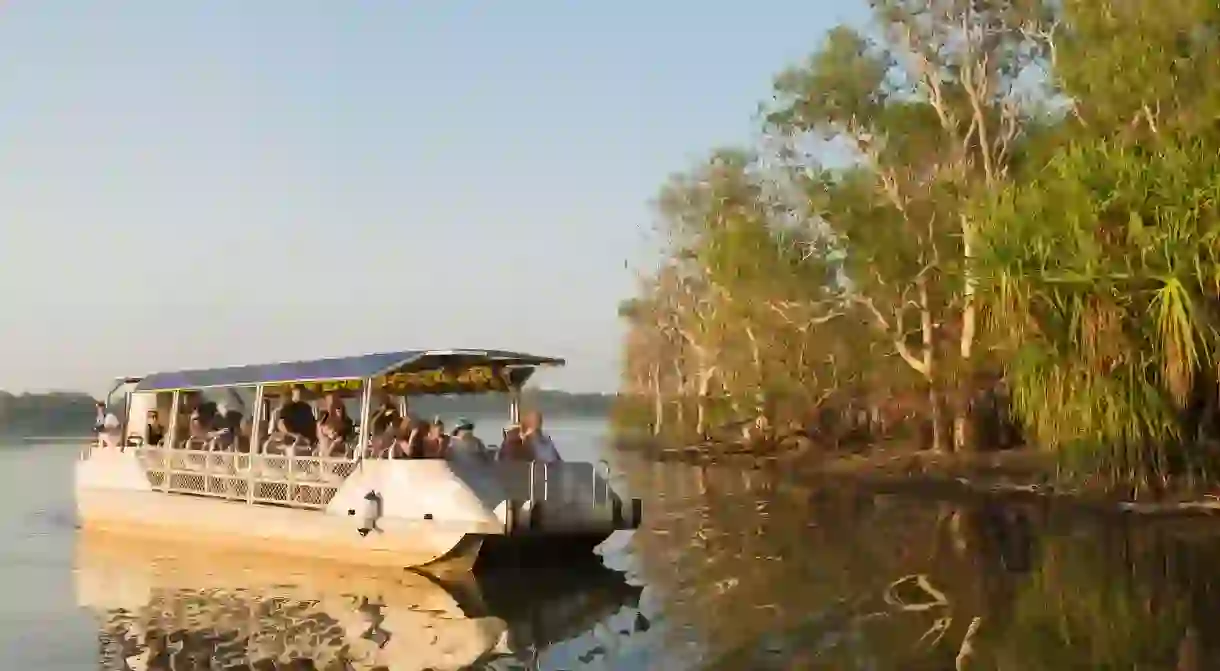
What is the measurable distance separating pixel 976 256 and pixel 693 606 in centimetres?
1384

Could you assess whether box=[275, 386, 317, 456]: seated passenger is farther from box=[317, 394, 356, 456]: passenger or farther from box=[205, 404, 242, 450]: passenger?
box=[205, 404, 242, 450]: passenger

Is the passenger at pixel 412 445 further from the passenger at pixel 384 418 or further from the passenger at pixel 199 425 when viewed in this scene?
the passenger at pixel 199 425

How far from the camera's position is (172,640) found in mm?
12875

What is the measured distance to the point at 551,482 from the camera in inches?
661

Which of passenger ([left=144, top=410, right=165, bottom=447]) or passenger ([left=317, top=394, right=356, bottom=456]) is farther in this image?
passenger ([left=144, top=410, right=165, bottom=447])

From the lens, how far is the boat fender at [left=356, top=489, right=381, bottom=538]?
17234 mm

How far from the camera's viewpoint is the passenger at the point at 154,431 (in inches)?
920

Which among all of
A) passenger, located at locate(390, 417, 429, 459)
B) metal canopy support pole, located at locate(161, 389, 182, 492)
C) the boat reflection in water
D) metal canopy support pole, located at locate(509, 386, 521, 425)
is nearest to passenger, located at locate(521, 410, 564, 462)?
passenger, located at locate(390, 417, 429, 459)

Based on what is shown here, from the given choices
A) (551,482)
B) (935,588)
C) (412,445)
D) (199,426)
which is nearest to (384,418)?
(412,445)

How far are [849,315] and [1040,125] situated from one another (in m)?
10.7

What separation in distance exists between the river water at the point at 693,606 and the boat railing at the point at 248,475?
110 centimetres

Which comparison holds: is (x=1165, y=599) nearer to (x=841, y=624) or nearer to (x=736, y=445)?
(x=841, y=624)

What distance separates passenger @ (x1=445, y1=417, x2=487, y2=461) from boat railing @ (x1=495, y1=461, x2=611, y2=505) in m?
0.74

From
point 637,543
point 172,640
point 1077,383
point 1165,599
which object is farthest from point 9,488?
point 1165,599
